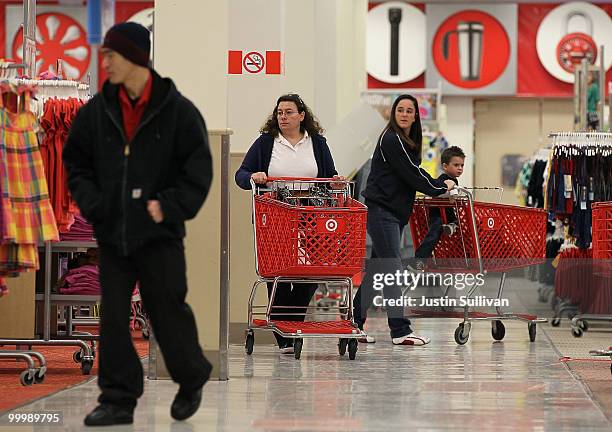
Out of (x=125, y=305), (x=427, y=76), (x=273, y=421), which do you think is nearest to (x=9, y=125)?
(x=125, y=305)

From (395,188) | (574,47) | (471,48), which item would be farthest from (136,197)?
(574,47)

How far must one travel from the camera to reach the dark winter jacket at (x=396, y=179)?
763 cm

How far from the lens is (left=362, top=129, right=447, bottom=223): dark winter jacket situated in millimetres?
7629

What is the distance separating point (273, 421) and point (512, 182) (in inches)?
648

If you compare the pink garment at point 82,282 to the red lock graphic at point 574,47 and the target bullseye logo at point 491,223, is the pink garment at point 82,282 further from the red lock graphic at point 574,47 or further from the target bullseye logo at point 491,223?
the red lock graphic at point 574,47

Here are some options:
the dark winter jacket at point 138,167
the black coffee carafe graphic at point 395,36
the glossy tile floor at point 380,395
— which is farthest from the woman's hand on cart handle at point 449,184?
the black coffee carafe graphic at point 395,36

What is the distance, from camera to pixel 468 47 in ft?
66.3

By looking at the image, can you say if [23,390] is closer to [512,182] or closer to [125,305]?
[125,305]

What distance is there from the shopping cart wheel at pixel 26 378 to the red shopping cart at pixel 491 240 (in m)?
3.27

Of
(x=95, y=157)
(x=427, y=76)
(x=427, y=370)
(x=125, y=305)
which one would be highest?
(x=427, y=76)

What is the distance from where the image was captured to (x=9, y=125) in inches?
193

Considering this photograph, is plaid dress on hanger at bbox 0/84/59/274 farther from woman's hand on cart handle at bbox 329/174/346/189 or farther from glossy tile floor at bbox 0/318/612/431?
woman's hand on cart handle at bbox 329/174/346/189
